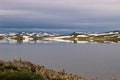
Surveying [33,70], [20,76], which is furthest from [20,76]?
[33,70]

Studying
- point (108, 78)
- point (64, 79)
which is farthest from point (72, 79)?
point (108, 78)

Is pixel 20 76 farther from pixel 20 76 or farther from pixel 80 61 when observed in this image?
pixel 80 61

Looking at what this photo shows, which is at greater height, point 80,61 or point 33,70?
point 33,70

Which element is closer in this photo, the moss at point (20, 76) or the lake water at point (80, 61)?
the moss at point (20, 76)

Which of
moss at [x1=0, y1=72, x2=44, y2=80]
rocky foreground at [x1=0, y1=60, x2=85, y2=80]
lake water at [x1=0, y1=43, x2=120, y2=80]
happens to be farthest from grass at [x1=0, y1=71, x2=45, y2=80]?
lake water at [x1=0, y1=43, x2=120, y2=80]

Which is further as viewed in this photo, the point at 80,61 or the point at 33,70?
the point at 80,61

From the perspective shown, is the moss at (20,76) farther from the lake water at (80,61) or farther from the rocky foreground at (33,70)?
the lake water at (80,61)

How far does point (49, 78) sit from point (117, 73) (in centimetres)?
1947

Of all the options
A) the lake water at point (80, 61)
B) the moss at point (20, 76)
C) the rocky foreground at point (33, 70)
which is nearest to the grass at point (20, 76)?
the moss at point (20, 76)

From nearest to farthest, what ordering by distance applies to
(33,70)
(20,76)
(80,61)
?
1. (20,76)
2. (33,70)
3. (80,61)

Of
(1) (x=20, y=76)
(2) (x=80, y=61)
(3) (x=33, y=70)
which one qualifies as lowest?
(2) (x=80, y=61)

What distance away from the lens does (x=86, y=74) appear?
48781 mm

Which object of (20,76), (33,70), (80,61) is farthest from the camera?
(80,61)

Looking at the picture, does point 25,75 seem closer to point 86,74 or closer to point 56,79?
point 56,79
